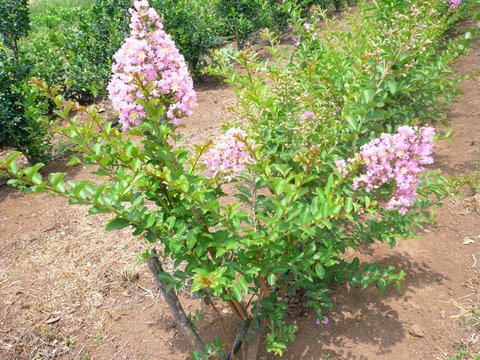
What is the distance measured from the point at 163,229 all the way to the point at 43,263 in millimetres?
→ 1881

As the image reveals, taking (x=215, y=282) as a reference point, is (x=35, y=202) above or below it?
below

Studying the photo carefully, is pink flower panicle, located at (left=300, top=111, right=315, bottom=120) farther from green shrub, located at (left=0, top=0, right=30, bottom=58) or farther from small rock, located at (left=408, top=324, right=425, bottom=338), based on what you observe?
green shrub, located at (left=0, top=0, right=30, bottom=58)

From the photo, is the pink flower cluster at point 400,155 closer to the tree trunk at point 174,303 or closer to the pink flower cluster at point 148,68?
the pink flower cluster at point 148,68

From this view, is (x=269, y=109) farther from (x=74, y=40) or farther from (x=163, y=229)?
(x=74, y=40)

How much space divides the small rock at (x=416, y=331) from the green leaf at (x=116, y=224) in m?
1.60

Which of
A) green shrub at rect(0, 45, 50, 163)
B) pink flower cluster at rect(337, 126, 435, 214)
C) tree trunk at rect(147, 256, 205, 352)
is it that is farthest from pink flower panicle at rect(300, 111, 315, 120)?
green shrub at rect(0, 45, 50, 163)

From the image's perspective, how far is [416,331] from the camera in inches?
79.4

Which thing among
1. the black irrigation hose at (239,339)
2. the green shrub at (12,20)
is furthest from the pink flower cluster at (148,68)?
the green shrub at (12,20)

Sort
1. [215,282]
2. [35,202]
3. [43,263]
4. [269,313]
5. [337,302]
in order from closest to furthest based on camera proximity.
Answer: [215,282] → [269,313] → [337,302] → [43,263] → [35,202]

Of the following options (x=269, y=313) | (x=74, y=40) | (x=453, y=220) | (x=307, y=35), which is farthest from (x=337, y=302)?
(x=74, y=40)

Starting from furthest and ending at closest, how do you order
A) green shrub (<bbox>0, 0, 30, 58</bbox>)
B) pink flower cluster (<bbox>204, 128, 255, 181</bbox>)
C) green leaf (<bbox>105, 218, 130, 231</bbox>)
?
green shrub (<bbox>0, 0, 30, 58</bbox>) → pink flower cluster (<bbox>204, 128, 255, 181</bbox>) → green leaf (<bbox>105, 218, 130, 231</bbox>)

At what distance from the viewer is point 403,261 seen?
239cm

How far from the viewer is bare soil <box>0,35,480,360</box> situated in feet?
6.64

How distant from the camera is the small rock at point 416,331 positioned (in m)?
2.01
